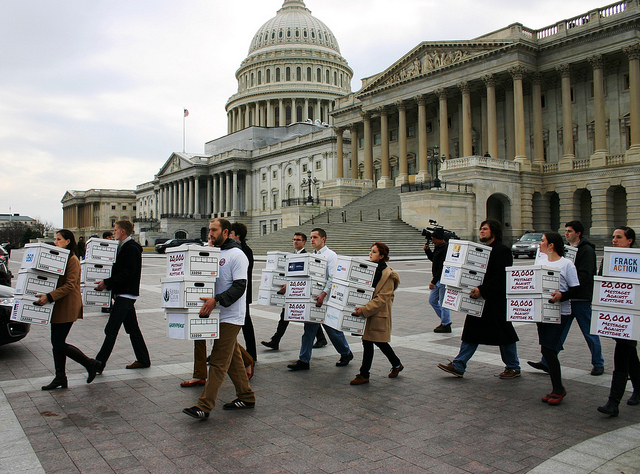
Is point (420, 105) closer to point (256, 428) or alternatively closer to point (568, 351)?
point (568, 351)

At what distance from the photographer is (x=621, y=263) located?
6.24 metres

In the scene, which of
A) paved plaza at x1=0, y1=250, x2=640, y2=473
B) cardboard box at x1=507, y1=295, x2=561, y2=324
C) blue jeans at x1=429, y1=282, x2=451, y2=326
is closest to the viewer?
paved plaza at x1=0, y1=250, x2=640, y2=473

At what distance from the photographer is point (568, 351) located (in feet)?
31.1

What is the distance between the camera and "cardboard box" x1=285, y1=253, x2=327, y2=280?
8258 millimetres

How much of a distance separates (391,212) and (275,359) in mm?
37155

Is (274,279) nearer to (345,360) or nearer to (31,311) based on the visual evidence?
(345,360)

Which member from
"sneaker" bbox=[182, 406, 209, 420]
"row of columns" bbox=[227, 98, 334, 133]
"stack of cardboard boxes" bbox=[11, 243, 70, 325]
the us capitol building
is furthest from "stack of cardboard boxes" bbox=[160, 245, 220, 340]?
"row of columns" bbox=[227, 98, 334, 133]

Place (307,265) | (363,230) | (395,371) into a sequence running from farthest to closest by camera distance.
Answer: (363,230) < (307,265) < (395,371)

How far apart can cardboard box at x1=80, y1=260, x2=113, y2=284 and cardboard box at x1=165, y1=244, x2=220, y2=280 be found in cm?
274

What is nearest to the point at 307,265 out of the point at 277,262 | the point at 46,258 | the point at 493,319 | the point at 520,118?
the point at 277,262

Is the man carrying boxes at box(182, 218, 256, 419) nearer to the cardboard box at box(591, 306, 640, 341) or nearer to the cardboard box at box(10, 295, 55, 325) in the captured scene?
the cardboard box at box(10, 295, 55, 325)

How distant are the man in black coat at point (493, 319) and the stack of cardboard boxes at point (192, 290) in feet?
11.4

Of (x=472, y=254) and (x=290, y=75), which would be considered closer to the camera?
(x=472, y=254)

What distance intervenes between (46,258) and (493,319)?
5.91m
